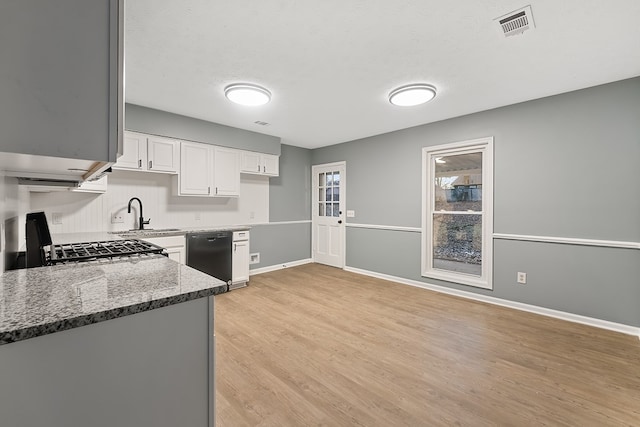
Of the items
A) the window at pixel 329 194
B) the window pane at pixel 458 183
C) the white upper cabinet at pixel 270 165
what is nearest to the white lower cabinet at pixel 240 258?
the white upper cabinet at pixel 270 165

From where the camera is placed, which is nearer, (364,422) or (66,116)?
(66,116)

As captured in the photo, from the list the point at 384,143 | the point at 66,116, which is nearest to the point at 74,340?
the point at 66,116

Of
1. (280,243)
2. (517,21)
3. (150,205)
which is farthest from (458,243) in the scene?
(150,205)

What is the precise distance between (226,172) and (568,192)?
14.7ft

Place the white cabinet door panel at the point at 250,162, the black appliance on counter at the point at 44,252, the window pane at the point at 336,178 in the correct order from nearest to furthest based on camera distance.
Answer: the black appliance on counter at the point at 44,252, the white cabinet door panel at the point at 250,162, the window pane at the point at 336,178

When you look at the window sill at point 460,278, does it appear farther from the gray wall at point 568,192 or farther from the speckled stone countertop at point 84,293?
the speckled stone countertop at point 84,293

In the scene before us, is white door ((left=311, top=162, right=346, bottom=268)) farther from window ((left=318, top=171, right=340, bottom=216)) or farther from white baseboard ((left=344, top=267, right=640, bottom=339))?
white baseboard ((left=344, top=267, right=640, bottom=339))

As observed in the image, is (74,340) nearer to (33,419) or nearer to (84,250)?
(33,419)

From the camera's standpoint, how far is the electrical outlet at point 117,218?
355cm

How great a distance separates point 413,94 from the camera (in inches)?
116

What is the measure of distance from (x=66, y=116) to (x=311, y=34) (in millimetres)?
1827

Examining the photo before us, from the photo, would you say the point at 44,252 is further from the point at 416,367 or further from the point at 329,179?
the point at 329,179

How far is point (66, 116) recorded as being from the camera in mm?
715

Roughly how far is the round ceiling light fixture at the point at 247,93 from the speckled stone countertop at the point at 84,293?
2.18 m
